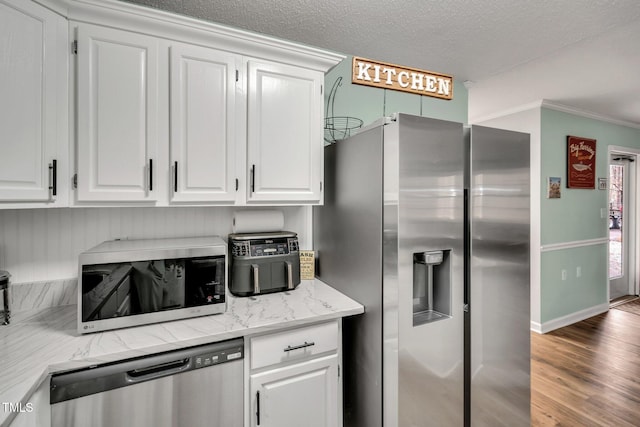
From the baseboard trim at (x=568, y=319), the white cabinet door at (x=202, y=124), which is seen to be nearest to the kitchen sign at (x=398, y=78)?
the white cabinet door at (x=202, y=124)

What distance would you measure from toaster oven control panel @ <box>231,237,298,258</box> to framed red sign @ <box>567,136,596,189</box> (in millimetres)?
3616

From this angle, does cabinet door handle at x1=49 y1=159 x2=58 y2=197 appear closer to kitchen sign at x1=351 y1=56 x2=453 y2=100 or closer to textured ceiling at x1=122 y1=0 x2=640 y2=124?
textured ceiling at x1=122 y1=0 x2=640 y2=124

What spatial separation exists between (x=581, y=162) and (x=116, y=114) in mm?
4710

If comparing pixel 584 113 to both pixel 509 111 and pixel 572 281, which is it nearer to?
pixel 509 111

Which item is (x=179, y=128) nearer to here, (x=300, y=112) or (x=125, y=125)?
(x=125, y=125)

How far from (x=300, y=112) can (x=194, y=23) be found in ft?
2.11

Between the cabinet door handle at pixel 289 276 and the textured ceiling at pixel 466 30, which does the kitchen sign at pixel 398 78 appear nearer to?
the textured ceiling at pixel 466 30

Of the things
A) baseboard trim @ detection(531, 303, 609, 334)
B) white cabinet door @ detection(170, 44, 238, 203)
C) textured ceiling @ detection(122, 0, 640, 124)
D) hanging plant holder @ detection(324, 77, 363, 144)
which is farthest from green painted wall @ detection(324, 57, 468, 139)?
baseboard trim @ detection(531, 303, 609, 334)

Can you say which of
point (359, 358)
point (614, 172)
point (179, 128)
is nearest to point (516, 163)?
point (359, 358)

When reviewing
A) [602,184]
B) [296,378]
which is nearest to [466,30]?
[296,378]

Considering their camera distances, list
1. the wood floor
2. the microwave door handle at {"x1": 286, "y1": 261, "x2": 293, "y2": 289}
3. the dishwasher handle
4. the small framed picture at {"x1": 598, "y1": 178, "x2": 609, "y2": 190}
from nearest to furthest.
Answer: the dishwasher handle
the microwave door handle at {"x1": 286, "y1": 261, "x2": 293, "y2": 289}
the wood floor
the small framed picture at {"x1": 598, "y1": 178, "x2": 609, "y2": 190}

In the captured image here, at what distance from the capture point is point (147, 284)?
1323mm

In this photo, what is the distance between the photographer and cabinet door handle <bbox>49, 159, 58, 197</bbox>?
4.16 ft

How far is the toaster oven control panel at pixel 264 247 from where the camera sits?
1685 millimetres
